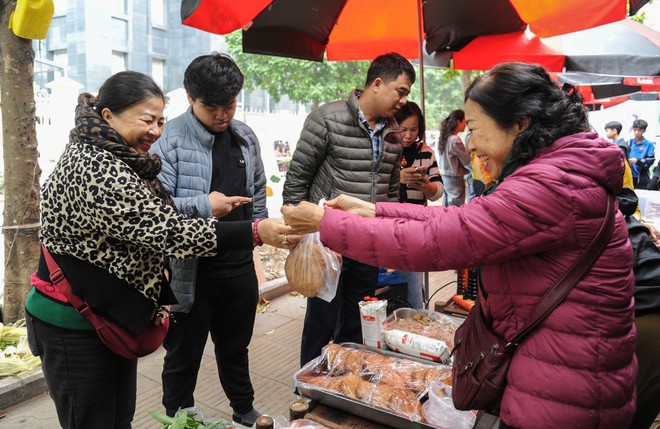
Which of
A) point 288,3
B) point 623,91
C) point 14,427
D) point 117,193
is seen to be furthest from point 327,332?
point 623,91

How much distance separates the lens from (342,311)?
3287 mm

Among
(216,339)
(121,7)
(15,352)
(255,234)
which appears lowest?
(15,352)

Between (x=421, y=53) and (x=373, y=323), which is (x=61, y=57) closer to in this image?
(x=421, y=53)

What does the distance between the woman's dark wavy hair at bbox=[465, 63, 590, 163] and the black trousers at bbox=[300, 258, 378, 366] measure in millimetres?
1851

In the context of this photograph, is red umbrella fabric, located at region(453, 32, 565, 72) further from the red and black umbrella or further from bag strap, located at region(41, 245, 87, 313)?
bag strap, located at region(41, 245, 87, 313)

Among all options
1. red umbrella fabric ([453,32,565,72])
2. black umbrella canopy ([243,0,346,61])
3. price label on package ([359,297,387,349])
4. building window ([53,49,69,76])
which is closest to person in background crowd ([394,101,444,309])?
black umbrella canopy ([243,0,346,61])


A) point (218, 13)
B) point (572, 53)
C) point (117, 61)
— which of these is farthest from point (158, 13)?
point (218, 13)

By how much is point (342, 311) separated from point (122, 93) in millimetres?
2100

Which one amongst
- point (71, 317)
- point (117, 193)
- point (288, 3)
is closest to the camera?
point (117, 193)

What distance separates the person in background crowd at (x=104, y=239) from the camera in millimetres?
1658

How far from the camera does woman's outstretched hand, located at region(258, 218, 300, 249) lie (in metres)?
2.02

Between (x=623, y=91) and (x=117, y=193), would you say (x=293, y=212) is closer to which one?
(x=117, y=193)

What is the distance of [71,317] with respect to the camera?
176 cm

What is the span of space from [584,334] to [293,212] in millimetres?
992
